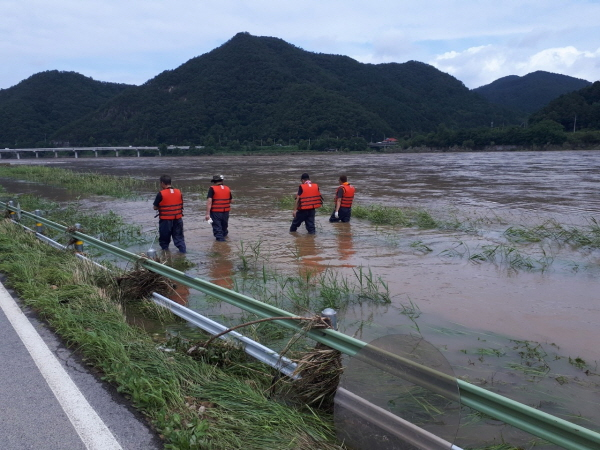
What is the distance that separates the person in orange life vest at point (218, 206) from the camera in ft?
35.1

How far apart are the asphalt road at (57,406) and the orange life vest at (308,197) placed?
707 cm

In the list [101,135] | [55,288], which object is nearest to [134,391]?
[55,288]

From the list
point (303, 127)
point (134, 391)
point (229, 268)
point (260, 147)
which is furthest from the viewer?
point (303, 127)

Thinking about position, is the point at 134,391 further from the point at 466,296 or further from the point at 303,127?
the point at 303,127

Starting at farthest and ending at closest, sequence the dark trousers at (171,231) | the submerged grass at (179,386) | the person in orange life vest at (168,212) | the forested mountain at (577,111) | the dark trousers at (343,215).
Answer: the forested mountain at (577,111) → the dark trousers at (343,215) → the dark trousers at (171,231) → the person in orange life vest at (168,212) → the submerged grass at (179,386)

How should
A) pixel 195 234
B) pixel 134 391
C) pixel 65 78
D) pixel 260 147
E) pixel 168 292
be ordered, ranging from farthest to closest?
1. pixel 65 78
2. pixel 260 147
3. pixel 195 234
4. pixel 168 292
5. pixel 134 391

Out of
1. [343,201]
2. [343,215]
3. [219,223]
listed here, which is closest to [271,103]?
[343,215]

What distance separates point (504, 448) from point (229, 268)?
6158mm

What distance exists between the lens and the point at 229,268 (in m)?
8.96

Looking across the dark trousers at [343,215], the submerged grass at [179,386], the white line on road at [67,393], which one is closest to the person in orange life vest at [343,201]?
the dark trousers at [343,215]

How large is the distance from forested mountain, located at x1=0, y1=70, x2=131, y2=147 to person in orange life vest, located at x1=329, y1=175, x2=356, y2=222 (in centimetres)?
14427

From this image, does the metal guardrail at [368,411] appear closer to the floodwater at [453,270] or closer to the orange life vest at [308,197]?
the floodwater at [453,270]

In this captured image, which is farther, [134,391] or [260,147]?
[260,147]

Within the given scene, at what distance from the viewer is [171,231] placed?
395 inches
